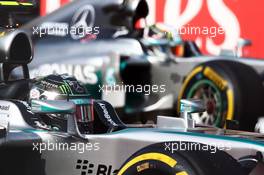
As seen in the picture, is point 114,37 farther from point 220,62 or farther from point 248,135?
point 248,135

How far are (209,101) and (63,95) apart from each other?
163 inches

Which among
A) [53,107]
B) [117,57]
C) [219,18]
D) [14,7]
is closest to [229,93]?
[117,57]

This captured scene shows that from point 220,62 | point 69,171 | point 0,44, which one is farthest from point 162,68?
point 69,171

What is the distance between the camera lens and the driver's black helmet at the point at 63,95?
554cm

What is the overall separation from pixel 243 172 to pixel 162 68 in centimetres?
562

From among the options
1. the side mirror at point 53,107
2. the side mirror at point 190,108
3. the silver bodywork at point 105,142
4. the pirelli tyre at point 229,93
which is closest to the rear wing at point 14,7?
the silver bodywork at point 105,142

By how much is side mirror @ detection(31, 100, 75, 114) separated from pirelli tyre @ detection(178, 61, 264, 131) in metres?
4.26

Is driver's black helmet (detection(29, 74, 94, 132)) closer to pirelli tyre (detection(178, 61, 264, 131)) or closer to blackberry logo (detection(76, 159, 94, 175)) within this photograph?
blackberry logo (detection(76, 159, 94, 175))

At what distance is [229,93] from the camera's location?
9.31 m

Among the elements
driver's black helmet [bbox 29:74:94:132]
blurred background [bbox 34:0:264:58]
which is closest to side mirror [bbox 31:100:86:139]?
driver's black helmet [bbox 29:74:94:132]

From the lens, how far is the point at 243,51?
35.6 feet

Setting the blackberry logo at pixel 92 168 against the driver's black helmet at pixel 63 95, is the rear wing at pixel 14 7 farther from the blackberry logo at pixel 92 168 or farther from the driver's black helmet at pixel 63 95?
the blackberry logo at pixel 92 168

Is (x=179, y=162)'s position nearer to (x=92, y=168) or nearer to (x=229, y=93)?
(x=92, y=168)

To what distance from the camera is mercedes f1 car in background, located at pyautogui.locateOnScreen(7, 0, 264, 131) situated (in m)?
10.1
